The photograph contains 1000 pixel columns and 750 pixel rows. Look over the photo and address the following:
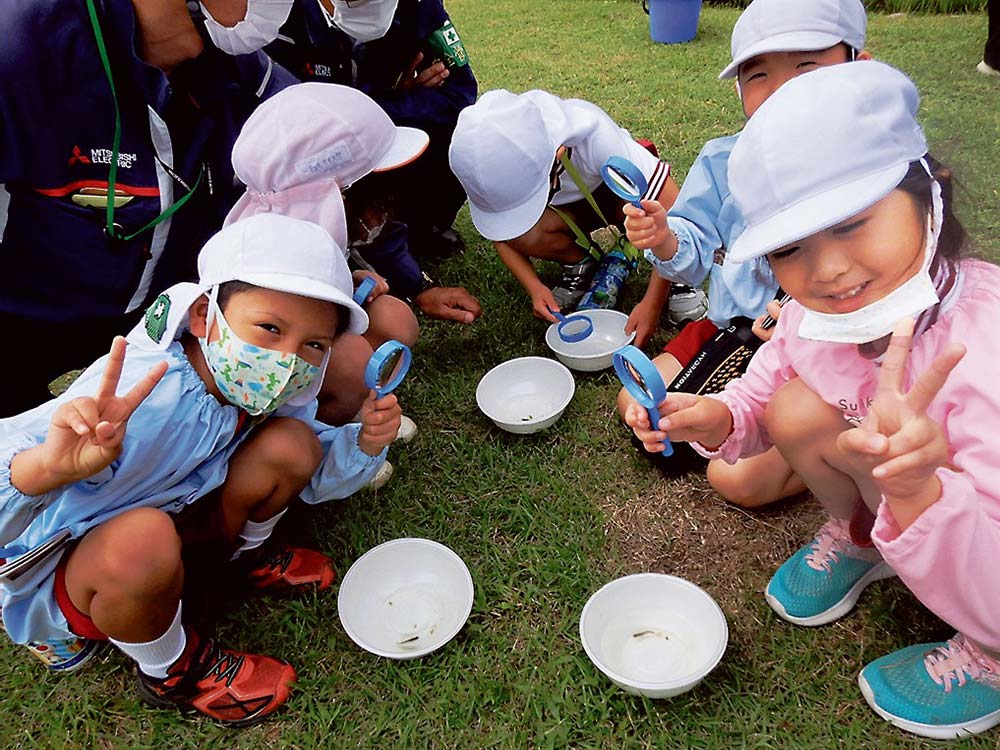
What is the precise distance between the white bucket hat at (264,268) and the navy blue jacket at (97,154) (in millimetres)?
377

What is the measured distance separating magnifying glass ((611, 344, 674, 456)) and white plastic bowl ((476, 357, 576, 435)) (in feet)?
2.02

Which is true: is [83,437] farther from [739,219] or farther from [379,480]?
[739,219]

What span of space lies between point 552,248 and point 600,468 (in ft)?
2.70

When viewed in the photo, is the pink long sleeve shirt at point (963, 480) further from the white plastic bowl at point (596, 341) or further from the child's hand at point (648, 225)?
the white plastic bowl at point (596, 341)

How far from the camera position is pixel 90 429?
3.45 feet

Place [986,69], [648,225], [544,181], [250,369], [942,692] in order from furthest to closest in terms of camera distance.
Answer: [986,69] → [544,181] → [648,225] → [250,369] → [942,692]

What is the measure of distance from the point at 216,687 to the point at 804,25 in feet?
5.64

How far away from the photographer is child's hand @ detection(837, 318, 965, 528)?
0.83 meters

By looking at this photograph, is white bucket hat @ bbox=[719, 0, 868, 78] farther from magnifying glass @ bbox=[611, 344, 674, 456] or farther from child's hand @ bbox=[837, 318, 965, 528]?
child's hand @ bbox=[837, 318, 965, 528]

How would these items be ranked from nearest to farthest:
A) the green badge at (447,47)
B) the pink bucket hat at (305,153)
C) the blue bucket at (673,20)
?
the pink bucket hat at (305,153)
the green badge at (447,47)
the blue bucket at (673,20)

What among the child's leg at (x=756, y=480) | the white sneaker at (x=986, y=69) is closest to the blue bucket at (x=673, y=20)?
the white sneaker at (x=986, y=69)

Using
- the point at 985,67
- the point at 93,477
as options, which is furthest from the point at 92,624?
the point at 985,67

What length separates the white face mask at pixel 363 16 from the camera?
1.97m

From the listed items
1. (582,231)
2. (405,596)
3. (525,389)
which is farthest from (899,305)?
(582,231)
